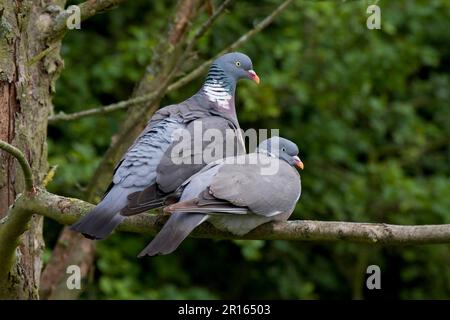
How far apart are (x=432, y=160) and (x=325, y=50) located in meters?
1.44

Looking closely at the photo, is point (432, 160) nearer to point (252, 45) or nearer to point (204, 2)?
point (252, 45)

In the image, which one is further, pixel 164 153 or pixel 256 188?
pixel 164 153

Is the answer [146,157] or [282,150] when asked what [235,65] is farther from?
[146,157]

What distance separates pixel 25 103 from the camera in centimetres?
338

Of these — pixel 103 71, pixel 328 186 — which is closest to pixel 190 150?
pixel 103 71

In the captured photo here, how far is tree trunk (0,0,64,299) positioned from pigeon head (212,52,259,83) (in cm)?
83

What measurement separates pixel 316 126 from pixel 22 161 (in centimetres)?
404

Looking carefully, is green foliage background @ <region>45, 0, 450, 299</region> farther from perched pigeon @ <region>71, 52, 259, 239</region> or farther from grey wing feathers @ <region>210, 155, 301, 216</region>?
grey wing feathers @ <region>210, 155, 301, 216</region>

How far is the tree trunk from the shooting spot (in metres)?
3.26

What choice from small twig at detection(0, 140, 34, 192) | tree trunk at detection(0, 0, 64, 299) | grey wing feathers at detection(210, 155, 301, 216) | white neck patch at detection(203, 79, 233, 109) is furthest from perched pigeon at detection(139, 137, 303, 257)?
tree trunk at detection(0, 0, 64, 299)

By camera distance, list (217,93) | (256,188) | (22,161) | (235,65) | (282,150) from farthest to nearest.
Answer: (235,65) < (217,93) < (282,150) < (256,188) < (22,161)

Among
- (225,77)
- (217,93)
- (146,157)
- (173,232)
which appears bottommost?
(173,232)

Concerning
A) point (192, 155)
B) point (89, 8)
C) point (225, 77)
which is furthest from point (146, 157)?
point (225, 77)

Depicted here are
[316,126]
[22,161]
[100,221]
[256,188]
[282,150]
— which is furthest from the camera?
[316,126]
